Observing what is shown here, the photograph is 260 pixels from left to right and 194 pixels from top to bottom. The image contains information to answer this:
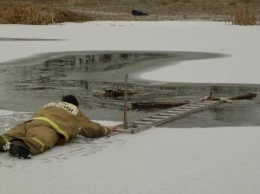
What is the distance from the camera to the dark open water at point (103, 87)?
888 cm

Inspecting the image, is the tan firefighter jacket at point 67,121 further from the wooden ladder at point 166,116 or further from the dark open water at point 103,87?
the dark open water at point 103,87

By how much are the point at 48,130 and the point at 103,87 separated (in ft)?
17.3

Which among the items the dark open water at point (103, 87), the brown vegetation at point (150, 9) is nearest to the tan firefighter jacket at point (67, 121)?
the dark open water at point (103, 87)

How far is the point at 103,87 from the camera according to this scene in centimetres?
1175

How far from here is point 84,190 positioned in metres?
5.13

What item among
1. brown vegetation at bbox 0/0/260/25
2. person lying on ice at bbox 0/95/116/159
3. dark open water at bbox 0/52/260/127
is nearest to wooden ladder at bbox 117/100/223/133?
dark open water at bbox 0/52/260/127

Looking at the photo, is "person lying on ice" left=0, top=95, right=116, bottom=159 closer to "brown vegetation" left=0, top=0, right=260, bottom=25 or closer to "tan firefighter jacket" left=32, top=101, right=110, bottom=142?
"tan firefighter jacket" left=32, top=101, right=110, bottom=142

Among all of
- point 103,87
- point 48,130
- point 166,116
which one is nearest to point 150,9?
point 103,87

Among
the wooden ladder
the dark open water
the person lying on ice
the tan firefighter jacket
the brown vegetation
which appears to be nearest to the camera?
the person lying on ice

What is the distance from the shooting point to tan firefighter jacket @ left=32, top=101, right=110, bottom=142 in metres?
6.69

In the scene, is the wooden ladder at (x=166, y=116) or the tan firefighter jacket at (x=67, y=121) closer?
the tan firefighter jacket at (x=67, y=121)

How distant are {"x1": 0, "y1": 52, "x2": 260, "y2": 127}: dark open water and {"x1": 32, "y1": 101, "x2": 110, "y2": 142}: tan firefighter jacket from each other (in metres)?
1.41

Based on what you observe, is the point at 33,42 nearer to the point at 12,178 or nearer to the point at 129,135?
the point at 129,135

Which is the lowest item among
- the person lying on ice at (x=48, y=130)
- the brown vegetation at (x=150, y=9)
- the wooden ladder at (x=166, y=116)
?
the wooden ladder at (x=166, y=116)
